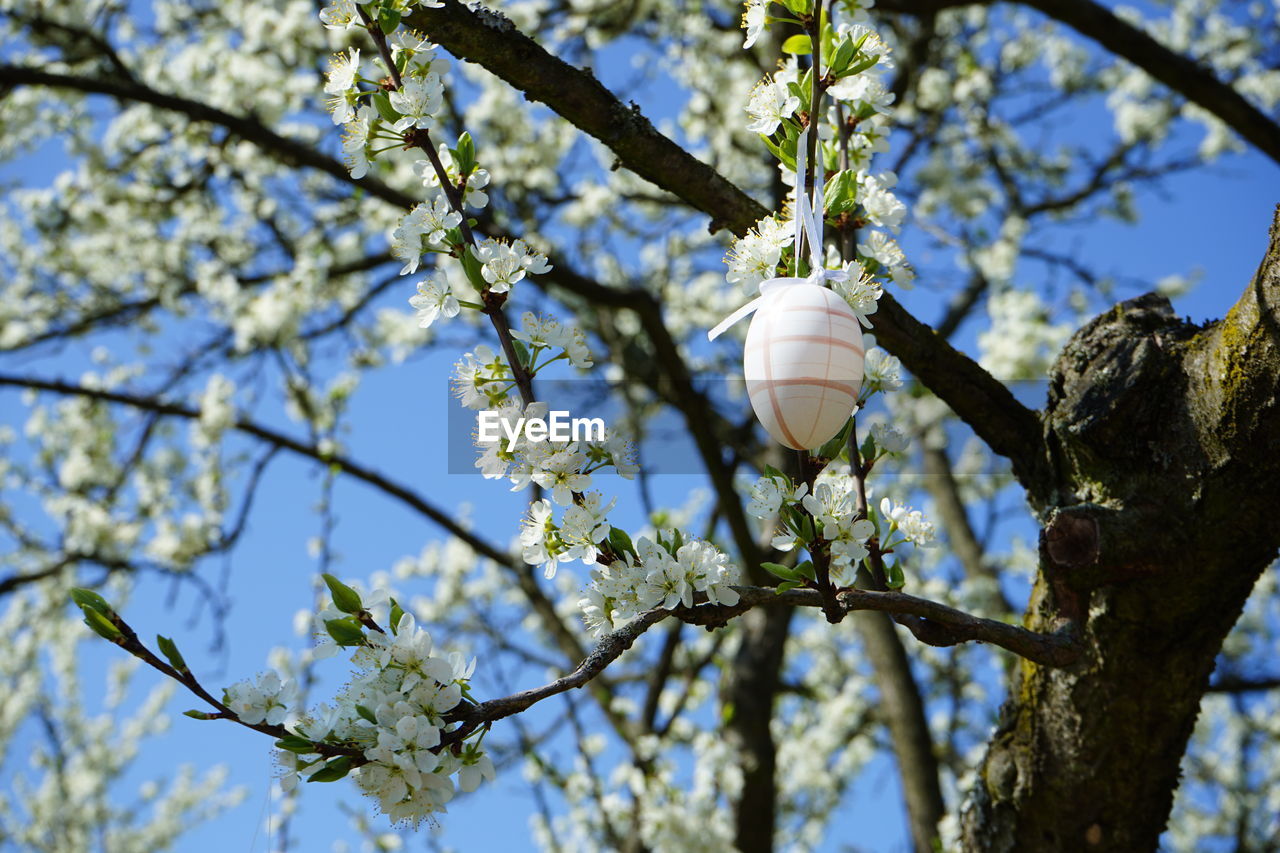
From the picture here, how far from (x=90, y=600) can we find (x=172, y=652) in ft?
0.39

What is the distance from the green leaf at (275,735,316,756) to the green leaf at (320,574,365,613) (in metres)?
0.15

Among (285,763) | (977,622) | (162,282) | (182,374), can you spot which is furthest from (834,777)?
(285,763)

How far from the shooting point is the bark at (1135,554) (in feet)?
5.43

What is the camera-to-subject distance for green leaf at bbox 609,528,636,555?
132cm

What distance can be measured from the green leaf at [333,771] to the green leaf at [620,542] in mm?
385

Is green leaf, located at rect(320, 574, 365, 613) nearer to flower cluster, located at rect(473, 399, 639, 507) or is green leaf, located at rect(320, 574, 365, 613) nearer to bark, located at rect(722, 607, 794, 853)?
flower cluster, located at rect(473, 399, 639, 507)

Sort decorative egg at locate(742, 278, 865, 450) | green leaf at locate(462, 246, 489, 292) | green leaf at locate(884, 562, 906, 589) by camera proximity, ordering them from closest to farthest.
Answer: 1. decorative egg at locate(742, 278, 865, 450)
2. green leaf at locate(462, 246, 489, 292)
3. green leaf at locate(884, 562, 906, 589)

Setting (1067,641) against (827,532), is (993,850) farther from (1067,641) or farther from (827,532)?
(827,532)

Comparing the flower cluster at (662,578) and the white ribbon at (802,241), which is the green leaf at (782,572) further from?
the white ribbon at (802,241)

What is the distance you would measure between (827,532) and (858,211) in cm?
61

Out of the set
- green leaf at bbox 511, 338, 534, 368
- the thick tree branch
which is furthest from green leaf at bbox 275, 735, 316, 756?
the thick tree branch

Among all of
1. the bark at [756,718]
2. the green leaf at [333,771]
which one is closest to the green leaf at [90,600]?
the green leaf at [333,771]

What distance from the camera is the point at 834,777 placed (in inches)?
218

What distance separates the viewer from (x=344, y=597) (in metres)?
1.23
